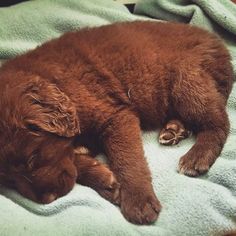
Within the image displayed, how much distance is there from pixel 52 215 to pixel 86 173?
0.92 ft

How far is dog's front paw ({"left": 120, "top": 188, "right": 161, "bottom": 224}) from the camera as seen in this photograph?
196cm

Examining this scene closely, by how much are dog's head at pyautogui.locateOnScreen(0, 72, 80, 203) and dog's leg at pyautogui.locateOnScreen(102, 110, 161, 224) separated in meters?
0.20

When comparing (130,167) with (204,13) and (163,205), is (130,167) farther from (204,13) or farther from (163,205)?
(204,13)

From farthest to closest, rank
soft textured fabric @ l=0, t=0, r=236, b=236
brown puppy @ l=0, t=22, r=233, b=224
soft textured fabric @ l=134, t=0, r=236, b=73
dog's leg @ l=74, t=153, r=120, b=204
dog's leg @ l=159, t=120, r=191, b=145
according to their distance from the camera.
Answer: soft textured fabric @ l=134, t=0, r=236, b=73
dog's leg @ l=159, t=120, r=191, b=145
dog's leg @ l=74, t=153, r=120, b=204
brown puppy @ l=0, t=22, r=233, b=224
soft textured fabric @ l=0, t=0, r=236, b=236

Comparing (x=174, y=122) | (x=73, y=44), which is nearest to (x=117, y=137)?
(x=174, y=122)

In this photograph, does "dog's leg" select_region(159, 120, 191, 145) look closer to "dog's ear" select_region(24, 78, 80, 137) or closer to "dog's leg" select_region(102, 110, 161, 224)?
"dog's leg" select_region(102, 110, 161, 224)

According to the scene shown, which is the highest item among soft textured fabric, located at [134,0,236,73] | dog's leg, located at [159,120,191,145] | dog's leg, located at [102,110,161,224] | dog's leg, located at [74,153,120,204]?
soft textured fabric, located at [134,0,236,73]

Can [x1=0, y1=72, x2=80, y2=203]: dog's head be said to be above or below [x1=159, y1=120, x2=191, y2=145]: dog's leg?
above

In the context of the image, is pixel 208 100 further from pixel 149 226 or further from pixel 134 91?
pixel 149 226

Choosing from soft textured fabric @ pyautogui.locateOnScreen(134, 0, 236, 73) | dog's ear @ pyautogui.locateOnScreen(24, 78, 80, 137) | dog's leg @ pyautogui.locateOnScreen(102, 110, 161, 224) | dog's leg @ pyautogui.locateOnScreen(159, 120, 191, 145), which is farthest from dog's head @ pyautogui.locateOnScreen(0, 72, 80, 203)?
soft textured fabric @ pyautogui.locateOnScreen(134, 0, 236, 73)

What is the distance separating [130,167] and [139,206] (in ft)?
0.63

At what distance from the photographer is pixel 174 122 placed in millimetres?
2439

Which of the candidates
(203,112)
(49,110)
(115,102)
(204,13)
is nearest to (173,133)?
(203,112)

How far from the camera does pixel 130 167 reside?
2109 millimetres
